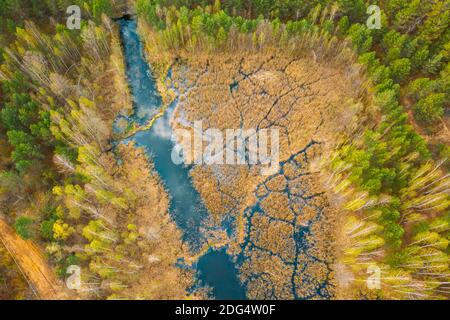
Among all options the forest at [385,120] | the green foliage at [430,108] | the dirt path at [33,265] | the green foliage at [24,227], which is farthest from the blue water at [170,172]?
the green foliage at [430,108]

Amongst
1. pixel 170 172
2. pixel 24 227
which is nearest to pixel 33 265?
pixel 24 227

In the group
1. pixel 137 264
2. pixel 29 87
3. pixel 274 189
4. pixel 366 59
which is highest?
pixel 366 59

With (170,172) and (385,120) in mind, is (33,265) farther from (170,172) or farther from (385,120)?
(385,120)

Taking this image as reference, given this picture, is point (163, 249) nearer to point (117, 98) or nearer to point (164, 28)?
point (117, 98)

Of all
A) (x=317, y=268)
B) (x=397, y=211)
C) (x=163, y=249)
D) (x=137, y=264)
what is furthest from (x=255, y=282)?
(x=397, y=211)

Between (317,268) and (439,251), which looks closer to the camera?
(439,251)

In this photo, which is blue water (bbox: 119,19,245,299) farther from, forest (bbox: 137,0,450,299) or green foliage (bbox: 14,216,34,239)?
green foliage (bbox: 14,216,34,239)
